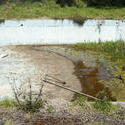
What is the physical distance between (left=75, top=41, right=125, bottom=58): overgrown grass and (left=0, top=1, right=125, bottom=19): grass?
688cm

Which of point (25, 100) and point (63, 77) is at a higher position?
point (25, 100)

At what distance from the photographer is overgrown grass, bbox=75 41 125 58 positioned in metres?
10.3

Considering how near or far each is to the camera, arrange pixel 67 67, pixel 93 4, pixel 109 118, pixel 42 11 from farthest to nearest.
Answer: pixel 93 4, pixel 42 11, pixel 67 67, pixel 109 118

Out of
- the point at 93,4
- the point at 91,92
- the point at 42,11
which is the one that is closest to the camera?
the point at 91,92

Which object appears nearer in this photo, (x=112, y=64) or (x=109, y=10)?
(x=112, y=64)

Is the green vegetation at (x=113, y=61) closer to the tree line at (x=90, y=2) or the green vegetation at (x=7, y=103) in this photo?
the green vegetation at (x=7, y=103)

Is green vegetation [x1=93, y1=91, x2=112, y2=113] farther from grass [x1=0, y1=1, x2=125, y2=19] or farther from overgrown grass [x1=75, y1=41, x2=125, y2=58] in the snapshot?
grass [x1=0, y1=1, x2=125, y2=19]

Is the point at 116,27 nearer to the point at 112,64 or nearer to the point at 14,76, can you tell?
the point at 112,64

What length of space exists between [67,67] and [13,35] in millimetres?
5581

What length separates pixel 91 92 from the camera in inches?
283

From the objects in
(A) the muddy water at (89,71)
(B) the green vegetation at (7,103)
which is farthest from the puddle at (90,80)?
(B) the green vegetation at (7,103)

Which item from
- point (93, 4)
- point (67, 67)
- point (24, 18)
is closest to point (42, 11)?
point (24, 18)

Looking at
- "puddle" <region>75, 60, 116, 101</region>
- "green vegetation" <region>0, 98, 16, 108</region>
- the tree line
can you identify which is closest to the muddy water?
"puddle" <region>75, 60, 116, 101</region>

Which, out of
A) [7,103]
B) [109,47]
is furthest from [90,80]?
[109,47]
